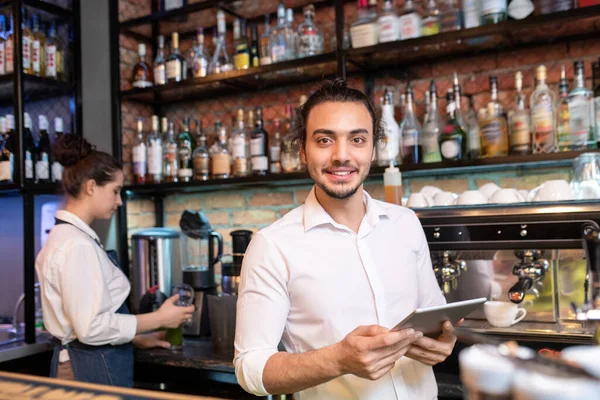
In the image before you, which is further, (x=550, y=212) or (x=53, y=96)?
(x=53, y=96)

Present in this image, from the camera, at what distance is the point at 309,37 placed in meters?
2.40

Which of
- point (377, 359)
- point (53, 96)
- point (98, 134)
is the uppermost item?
point (53, 96)

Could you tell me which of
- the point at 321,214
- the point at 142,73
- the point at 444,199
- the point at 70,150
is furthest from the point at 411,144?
the point at 142,73

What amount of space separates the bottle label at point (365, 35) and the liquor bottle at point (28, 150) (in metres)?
1.53

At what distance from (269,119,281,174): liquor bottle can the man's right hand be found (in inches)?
58.8

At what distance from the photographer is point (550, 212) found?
5.14ft

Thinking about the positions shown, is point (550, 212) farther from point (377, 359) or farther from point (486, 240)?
point (377, 359)

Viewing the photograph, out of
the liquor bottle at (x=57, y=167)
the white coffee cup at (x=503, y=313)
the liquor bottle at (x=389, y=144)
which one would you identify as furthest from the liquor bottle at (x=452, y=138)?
the liquor bottle at (x=57, y=167)

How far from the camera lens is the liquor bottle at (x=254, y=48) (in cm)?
254

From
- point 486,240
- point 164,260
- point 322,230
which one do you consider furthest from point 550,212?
point 164,260

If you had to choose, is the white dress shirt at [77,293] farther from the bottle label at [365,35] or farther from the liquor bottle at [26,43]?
the bottle label at [365,35]

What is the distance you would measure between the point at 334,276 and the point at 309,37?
1.41 m

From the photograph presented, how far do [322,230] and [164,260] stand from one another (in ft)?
4.73

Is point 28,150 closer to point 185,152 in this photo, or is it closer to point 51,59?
point 51,59
